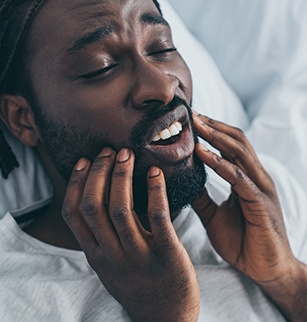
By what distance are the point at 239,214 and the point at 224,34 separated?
87cm

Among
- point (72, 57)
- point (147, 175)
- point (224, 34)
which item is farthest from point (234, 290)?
point (224, 34)

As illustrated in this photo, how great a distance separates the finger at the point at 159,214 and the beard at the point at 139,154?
0.27 feet

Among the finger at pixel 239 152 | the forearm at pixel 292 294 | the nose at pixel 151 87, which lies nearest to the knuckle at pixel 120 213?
the nose at pixel 151 87

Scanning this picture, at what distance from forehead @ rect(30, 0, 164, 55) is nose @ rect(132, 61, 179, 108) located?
0.35 feet

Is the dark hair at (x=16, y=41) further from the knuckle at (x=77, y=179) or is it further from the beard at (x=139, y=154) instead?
the knuckle at (x=77, y=179)

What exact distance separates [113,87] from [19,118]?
294mm

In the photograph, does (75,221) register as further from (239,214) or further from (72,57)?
(239,214)

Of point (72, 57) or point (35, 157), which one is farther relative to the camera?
point (35, 157)

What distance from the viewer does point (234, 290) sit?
1285 mm

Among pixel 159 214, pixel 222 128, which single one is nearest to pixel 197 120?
pixel 222 128

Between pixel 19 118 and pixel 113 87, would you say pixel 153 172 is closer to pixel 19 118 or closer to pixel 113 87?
pixel 113 87

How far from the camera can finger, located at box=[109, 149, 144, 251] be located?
3.33ft

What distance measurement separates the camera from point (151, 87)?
1.10 meters

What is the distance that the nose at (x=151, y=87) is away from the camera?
43.3 inches
